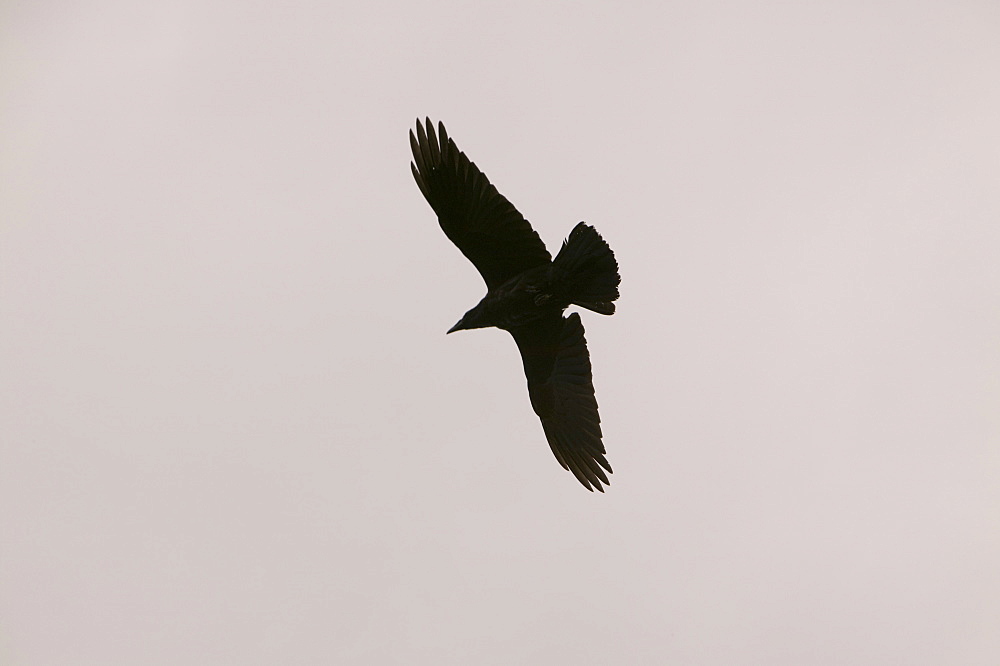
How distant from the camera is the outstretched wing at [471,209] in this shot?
28.8ft

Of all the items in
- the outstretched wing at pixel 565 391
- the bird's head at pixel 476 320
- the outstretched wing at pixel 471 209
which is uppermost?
the outstretched wing at pixel 471 209

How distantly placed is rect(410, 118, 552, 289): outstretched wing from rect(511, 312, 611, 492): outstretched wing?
89cm

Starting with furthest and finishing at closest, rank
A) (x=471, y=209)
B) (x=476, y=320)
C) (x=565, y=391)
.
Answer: (x=565, y=391), (x=476, y=320), (x=471, y=209)

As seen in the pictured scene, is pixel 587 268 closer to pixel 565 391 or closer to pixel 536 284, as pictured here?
pixel 536 284

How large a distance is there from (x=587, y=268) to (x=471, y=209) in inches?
48.8

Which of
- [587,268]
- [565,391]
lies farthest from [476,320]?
[587,268]

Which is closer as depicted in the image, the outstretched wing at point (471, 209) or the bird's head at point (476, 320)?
the outstretched wing at point (471, 209)

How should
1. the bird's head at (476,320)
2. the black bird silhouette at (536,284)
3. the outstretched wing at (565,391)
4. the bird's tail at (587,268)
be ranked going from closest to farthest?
the bird's tail at (587,268) < the black bird silhouette at (536,284) < the bird's head at (476,320) < the outstretched wing at (565,391)

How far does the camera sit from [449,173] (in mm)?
8812

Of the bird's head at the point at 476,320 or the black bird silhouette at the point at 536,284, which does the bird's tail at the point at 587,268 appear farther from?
the bird's head at the point at 476,320

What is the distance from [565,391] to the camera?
10070 millimetres

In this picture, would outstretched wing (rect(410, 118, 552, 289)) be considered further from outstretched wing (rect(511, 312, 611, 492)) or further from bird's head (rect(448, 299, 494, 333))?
outstretched wing (rect(511, 312, 611, 492))

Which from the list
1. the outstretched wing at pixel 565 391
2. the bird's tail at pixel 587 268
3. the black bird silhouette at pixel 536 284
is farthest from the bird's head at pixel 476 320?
the bird's tail at pixel 587 268

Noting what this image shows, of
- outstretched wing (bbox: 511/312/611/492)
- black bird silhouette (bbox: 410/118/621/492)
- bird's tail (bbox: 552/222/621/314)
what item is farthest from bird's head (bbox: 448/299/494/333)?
bird's tail (bbox: 552/222/621/314)
